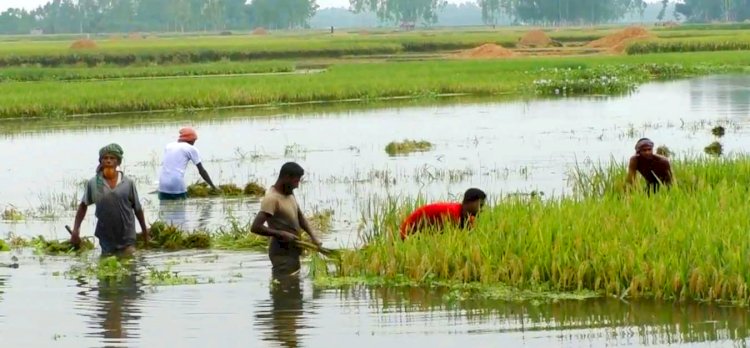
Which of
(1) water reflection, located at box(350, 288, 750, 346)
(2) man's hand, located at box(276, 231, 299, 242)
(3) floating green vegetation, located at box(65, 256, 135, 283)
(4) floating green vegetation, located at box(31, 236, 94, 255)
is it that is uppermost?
(2) man's hand, located at box(276, 231, 299, 242)

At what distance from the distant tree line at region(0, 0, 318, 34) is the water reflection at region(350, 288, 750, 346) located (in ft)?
522

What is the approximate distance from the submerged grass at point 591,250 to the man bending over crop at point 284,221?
327 mm

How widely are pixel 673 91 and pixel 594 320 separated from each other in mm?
31073

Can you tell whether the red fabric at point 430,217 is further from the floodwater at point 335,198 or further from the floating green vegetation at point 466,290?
the floodwater at point 335,198

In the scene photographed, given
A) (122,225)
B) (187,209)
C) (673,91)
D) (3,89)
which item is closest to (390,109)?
(673,91)

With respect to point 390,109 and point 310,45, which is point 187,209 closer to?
point 390,109

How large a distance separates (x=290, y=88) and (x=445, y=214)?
28562 millimetres

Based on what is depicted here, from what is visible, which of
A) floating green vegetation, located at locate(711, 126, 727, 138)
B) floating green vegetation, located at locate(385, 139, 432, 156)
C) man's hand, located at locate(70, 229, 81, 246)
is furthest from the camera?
floating green vegetation, located at locate(711, 126, 727, 138)

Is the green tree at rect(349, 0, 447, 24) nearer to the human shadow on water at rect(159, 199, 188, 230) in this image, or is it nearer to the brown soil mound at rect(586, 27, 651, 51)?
the brown soil mound at rect(586, 27, 651, 51)

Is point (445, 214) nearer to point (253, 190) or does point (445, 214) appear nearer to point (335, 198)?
point (335, 198)

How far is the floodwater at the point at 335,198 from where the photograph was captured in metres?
8.90

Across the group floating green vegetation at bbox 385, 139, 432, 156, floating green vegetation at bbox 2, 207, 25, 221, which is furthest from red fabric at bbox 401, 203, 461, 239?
floating green vegetation at bbox 385, 139, 432, 156

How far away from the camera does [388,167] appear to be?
2097cm

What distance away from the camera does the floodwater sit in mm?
8898
